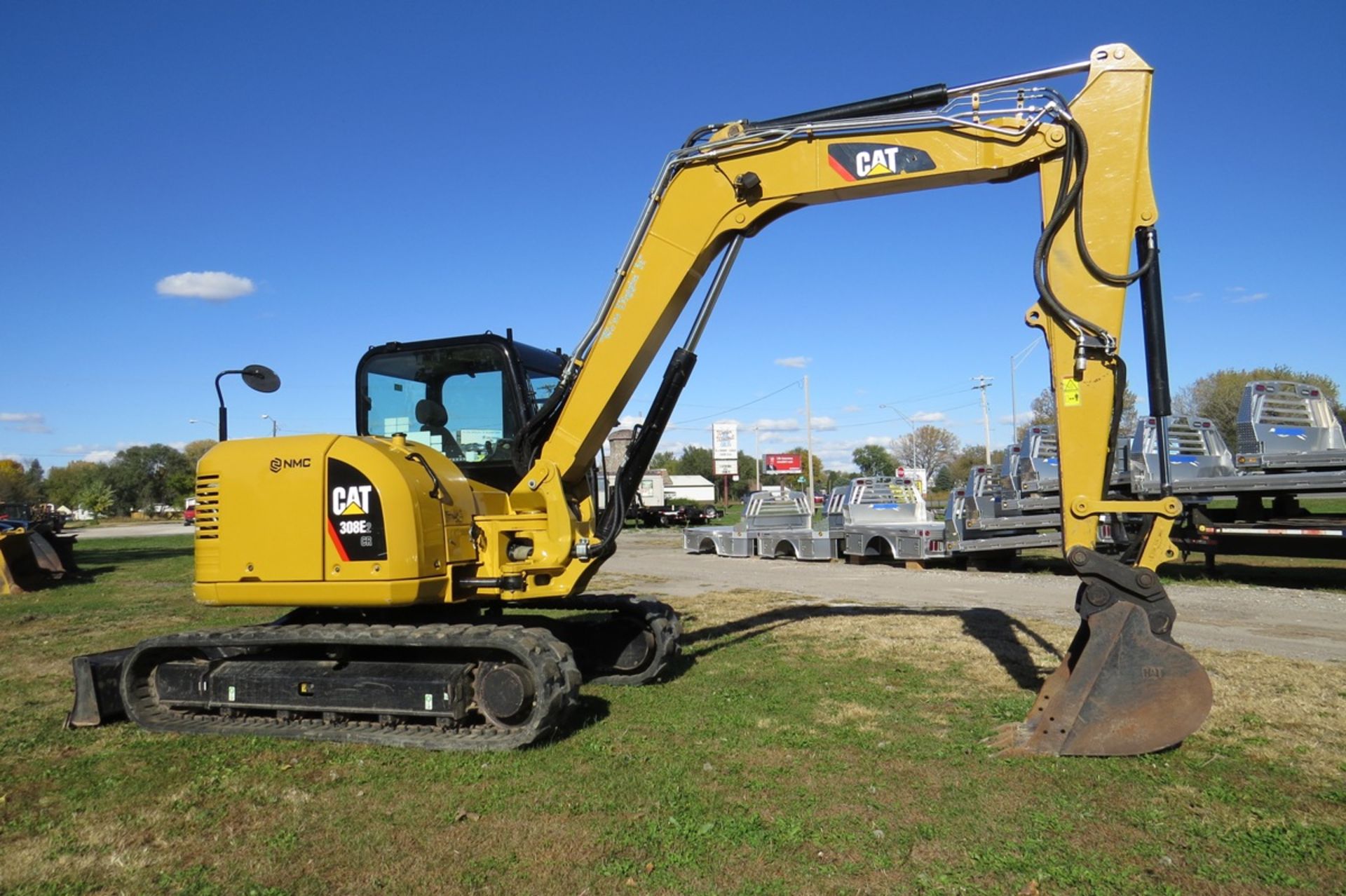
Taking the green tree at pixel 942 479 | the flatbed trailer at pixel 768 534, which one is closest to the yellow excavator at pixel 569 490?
the flatbed trailer at pixel 768 534

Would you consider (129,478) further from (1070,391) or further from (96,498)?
(1070,391)

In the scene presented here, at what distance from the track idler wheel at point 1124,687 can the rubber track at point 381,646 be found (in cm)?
285

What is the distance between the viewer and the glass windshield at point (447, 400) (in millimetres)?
7320

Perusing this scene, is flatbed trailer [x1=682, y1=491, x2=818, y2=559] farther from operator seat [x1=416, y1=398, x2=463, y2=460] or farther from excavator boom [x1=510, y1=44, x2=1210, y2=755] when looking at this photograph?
operator seat [x1=416, y1=398, x2=463, y2=460]

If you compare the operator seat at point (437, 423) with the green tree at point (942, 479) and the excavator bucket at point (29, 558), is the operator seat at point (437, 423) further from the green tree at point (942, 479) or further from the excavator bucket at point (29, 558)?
the green tree at point (942, 479)

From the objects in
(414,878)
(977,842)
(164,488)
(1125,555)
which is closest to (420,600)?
(414,878)

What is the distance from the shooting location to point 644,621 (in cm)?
786

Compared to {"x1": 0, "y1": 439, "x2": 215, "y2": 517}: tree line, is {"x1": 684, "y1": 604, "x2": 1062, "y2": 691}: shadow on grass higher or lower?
lower

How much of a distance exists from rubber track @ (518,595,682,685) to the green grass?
24 cm

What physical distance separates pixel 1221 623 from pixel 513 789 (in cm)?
903

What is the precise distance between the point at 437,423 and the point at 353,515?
138 cm

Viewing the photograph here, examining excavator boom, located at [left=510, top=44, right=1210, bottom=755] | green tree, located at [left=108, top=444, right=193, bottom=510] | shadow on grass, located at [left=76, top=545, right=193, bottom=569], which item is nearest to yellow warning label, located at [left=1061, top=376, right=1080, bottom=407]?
excavator boom, located at [left=510, top=44, right=1210, bottom=755]

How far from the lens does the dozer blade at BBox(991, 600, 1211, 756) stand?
5293 millimetres

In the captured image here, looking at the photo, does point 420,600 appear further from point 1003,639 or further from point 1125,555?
point 1003,639
